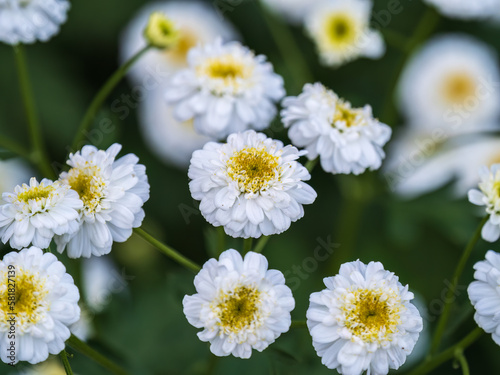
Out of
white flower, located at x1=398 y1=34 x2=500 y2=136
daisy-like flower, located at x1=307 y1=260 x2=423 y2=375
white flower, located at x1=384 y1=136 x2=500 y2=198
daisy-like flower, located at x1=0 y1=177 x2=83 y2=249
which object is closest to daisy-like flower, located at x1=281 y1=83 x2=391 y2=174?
daisy-like flower, located at x1=307 y1=260 x2=423 y2=375

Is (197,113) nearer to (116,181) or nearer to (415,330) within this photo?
(116,181)

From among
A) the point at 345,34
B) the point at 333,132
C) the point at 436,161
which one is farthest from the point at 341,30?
the point at 333,132

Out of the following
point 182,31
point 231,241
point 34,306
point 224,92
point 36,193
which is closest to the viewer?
point 34,306

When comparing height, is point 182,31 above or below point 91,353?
above

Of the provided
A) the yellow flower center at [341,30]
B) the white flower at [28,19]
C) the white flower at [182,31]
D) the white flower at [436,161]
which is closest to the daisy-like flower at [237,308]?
the white flower at [28,19]

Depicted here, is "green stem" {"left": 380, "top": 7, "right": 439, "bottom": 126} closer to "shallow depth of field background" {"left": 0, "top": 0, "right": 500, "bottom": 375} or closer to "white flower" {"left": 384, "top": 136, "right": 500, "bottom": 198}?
"shallow depth of field background" {"left": 0, "top": 0, "right": 500, "bottom": 375}

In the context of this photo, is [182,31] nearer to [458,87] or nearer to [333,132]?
[458,87]
